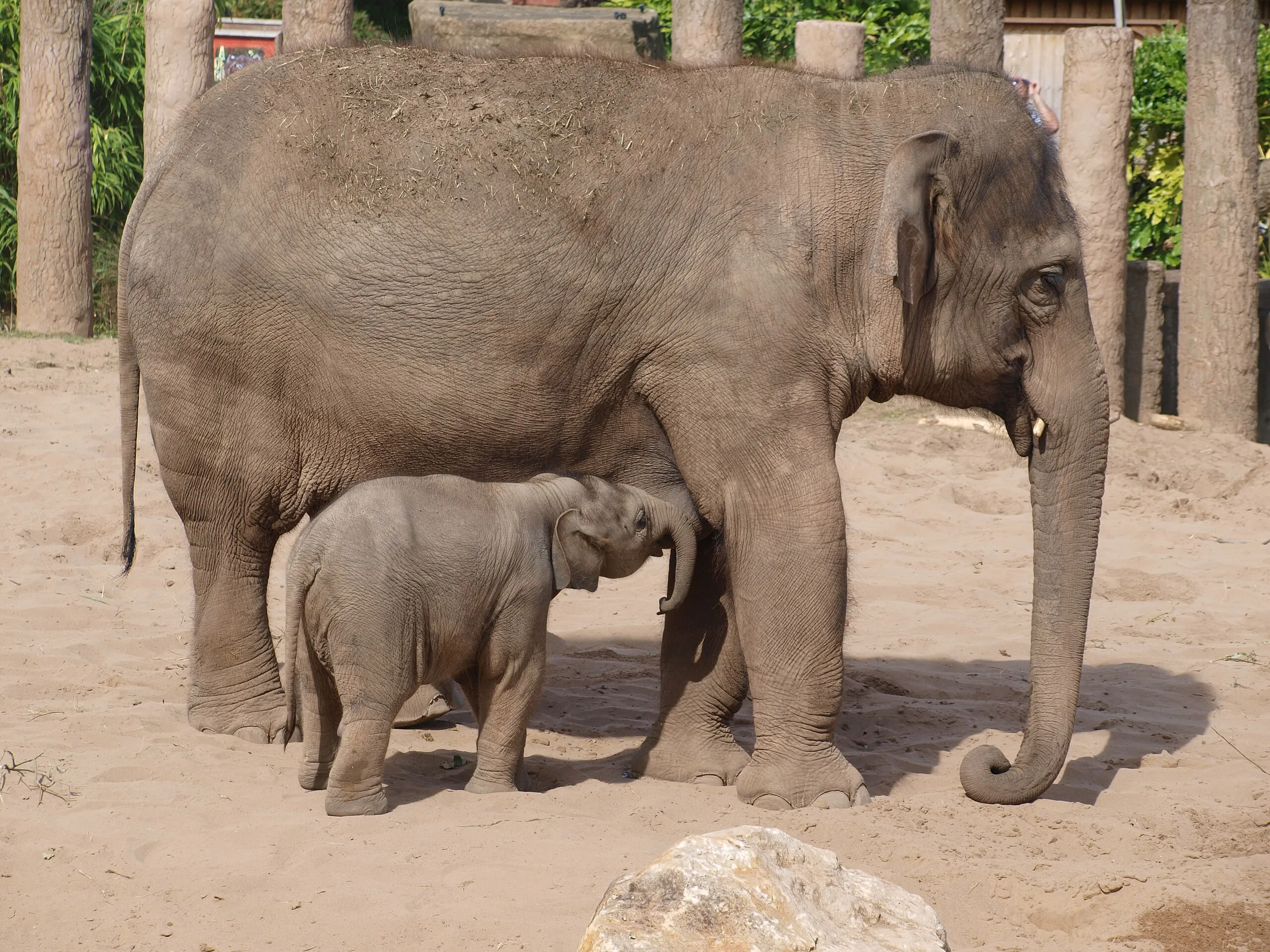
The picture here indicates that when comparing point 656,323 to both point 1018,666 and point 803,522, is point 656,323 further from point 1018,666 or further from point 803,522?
point 1018,666

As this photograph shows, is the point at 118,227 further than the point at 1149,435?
Yes

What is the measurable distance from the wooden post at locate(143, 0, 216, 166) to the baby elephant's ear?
7.47 meters

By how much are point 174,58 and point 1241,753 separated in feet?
28.0

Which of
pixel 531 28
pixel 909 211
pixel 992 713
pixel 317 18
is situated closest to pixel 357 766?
pixel 909 211

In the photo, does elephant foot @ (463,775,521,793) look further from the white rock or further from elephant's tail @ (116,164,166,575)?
elephant's tail @ (116,164,166,575)

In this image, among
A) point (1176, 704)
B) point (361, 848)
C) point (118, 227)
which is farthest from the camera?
point (118, 227)

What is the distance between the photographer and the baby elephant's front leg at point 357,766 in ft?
14.0

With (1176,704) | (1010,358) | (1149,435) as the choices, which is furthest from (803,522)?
(1149,435)

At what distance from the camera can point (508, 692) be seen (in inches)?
179

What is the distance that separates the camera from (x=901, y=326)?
4.57 m

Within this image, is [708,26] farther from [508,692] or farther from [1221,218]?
[508,692]

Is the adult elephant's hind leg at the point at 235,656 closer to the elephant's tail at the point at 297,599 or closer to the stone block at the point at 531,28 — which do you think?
the elephant's tail at the point at 297,599

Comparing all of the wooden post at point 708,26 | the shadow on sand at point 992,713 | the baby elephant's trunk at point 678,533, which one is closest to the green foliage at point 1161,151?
the wooden post at point 708,26

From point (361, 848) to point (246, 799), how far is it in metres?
0.55
